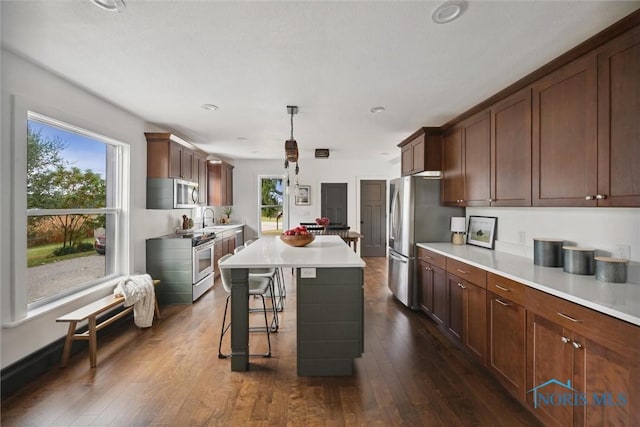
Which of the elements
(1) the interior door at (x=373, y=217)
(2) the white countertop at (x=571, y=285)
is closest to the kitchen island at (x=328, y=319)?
(2) the white countertop at (x=571, y=285)

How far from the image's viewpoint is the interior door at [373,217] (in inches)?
287

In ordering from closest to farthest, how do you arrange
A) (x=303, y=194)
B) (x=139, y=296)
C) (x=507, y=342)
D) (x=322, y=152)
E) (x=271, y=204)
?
(x=507, y=342) < (x=139, y=296) < (x=322, y=152) < (x=303, y=194) < (x=271, y=204)

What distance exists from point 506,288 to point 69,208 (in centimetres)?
387

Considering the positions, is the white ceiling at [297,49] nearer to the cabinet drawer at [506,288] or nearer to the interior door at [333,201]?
the cabinet drawer at [506,288]

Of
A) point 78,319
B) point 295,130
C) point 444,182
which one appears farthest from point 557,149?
point 78,319

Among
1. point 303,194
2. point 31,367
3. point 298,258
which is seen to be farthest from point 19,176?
point 303,194

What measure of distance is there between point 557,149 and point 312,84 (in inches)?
77.6

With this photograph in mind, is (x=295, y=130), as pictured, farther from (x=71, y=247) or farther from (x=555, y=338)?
(x=555, y=338)

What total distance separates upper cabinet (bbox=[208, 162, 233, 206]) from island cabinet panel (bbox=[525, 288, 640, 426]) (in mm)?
5433

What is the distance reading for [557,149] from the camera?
206cm

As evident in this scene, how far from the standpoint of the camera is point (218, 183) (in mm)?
6082

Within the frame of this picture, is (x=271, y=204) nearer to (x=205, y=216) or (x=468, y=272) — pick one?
(x=205, y=216)

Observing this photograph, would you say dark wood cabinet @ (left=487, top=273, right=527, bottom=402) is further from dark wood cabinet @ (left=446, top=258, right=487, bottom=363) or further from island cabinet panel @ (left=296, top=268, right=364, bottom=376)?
island cabinet panel @ (left=296, top=268, right=364, bottom=376)

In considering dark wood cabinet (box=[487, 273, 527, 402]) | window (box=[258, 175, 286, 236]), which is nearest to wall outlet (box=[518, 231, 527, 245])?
dark wood cabinet (box=[487, 273, 527, 402])
